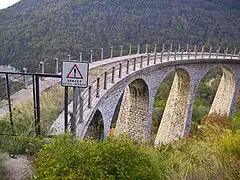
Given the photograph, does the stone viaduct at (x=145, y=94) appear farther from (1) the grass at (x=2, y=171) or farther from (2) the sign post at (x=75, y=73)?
(1) the grass at (x=2, y=171)

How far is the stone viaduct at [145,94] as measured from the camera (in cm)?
1018

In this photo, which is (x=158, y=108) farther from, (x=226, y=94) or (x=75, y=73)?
(x=75, y=73)

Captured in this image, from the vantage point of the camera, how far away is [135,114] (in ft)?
66.2

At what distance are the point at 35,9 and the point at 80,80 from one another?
136ft

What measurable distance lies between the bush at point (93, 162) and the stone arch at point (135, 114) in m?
14.3

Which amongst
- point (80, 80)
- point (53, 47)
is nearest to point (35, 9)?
point (53, 47)

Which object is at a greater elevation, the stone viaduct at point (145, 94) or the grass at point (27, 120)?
the grass at point (27, 120)

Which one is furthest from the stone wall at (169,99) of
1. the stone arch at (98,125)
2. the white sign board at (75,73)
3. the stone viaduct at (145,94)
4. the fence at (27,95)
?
the white sign board at (75,73)

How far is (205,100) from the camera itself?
4306cm

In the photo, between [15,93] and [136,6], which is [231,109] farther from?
[136,6]

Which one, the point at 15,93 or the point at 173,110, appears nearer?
the point at 15,93

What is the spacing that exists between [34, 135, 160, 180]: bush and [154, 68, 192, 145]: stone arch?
2028 centimetres

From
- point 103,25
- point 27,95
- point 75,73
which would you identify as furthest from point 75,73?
point 103,25

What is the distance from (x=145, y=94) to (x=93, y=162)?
582 inches
